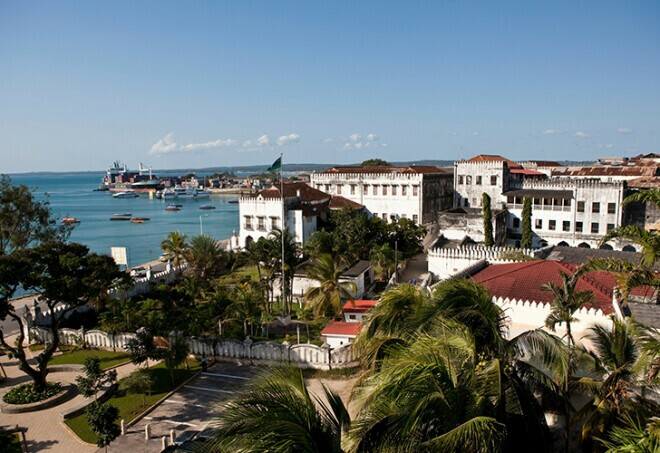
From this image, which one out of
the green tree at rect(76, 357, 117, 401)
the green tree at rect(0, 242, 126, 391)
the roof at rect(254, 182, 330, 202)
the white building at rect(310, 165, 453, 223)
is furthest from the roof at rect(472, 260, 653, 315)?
the white building at rect(310, 165, 453, 223)

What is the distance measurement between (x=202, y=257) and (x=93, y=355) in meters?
16.8

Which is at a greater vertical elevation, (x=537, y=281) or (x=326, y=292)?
(x=537, y=281)

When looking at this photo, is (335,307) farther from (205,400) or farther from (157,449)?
(157,449)

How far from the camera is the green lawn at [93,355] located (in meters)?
20.8

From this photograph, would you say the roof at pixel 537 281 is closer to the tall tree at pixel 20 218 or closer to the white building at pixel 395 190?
the white building at pixel 395 190

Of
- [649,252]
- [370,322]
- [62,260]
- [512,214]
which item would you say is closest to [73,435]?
[62,260]

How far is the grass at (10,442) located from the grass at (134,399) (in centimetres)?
144

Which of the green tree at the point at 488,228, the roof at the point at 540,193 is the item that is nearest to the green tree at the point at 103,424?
the green tree at the point at 488,228

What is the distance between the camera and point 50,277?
17.3 meters

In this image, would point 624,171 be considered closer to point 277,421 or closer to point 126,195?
point 277,421

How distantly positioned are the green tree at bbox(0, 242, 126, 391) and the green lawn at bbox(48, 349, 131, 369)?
98.2 inches

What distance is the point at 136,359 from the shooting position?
17953 millimetres

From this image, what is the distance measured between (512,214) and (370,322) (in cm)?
3901

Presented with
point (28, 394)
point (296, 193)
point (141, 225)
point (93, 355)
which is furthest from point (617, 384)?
point (141, 225)
